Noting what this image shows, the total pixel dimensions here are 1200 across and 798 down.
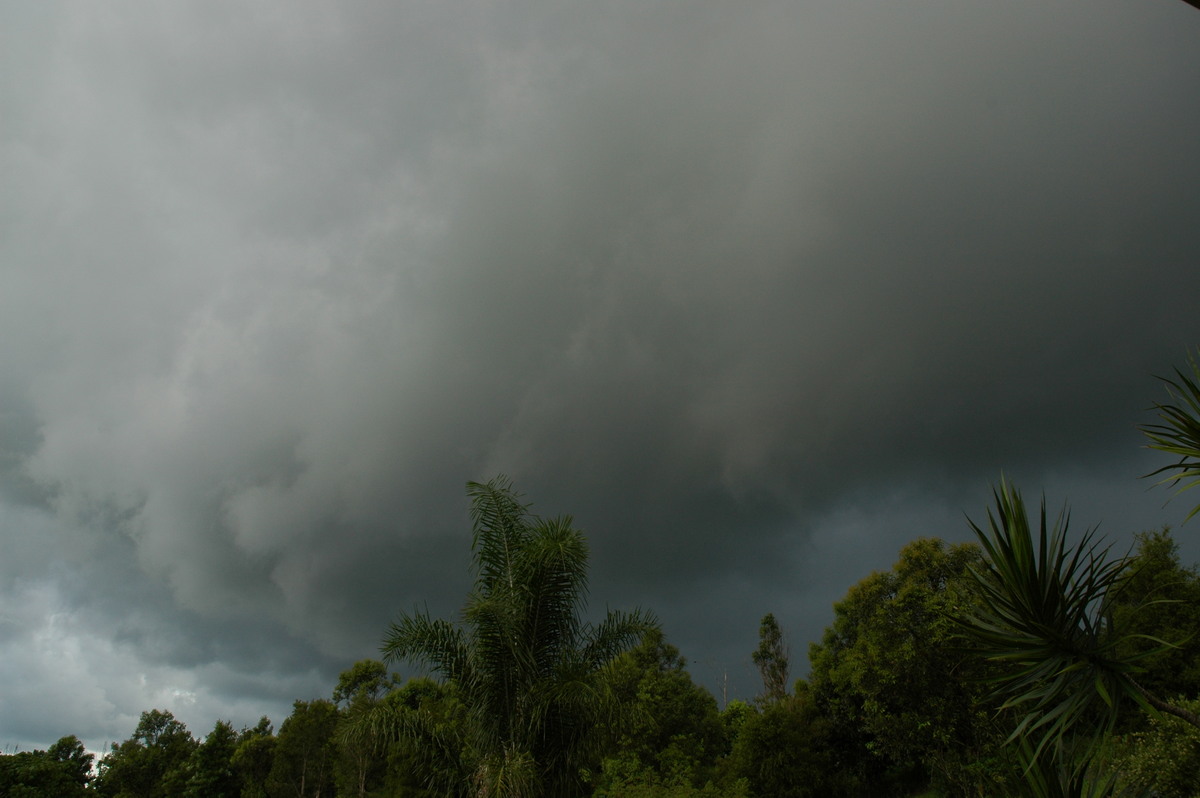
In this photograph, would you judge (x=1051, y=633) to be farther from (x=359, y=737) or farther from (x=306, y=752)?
(x=306, y=752)

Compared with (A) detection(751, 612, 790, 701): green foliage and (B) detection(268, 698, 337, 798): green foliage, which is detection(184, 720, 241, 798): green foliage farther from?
(A) detection(751, 612, 790, 701): green foliage

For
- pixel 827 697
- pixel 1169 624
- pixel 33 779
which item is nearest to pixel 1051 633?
pixel 1169 624

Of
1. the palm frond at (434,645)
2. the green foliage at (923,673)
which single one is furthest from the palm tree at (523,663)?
the green foliage at (923,673)

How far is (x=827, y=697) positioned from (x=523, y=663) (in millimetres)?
34737

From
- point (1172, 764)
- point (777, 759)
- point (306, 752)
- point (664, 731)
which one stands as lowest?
point (1172, 764)

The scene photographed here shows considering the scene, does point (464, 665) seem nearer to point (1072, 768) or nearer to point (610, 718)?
point (610, 718)

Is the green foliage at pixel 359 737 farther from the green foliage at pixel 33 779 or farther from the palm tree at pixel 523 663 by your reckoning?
the green foliage at pixel 33 779

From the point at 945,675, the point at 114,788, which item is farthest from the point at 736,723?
the point at 114,788

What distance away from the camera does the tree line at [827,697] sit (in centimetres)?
718

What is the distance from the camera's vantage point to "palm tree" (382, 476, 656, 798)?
44.3 ft

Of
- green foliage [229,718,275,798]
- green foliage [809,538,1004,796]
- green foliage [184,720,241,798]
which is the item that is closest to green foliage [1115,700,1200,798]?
green foliage [809,538,1004,796]

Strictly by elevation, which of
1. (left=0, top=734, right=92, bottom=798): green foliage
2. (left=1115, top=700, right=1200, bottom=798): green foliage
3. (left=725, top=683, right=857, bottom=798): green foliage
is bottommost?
(left=1115, top=700, right=1200, bottom=798): green foliage

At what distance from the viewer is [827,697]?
4262 cm

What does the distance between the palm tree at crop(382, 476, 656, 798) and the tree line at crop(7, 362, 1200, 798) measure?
0.04 meters
